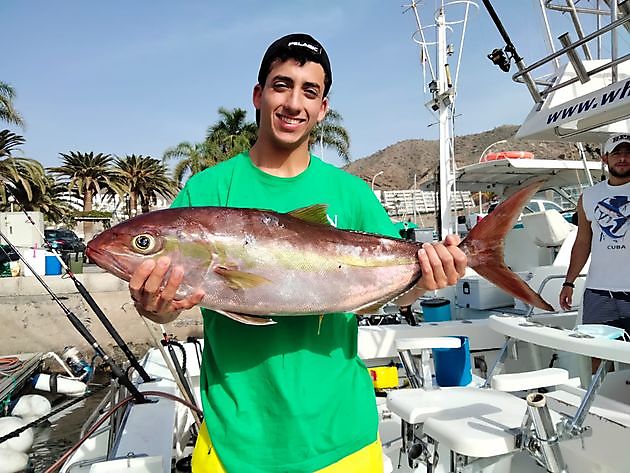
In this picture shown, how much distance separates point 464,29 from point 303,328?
449 inches

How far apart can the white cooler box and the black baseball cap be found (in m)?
6.10

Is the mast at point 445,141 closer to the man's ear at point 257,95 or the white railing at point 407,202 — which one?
the white railing at point 407,202

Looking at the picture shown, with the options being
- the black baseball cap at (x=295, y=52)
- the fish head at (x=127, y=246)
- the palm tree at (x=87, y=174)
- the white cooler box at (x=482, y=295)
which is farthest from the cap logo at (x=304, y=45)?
the palm tree at (x=87, y=174)

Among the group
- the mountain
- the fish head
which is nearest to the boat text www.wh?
the fish head

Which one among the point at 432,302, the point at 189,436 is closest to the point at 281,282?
the point at 189,436

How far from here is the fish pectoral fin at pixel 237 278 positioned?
1.71 metres

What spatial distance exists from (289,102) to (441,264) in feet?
2.66

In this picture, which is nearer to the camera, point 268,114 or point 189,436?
point 268,114

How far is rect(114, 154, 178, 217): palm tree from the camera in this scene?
136 feet

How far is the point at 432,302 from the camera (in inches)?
255

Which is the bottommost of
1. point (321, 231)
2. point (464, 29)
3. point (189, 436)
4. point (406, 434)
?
point (189, 436)

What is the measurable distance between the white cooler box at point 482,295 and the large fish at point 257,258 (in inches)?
227

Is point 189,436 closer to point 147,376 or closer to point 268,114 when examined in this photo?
point 147,376

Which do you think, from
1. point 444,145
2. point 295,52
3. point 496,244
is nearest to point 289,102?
point 295,52
